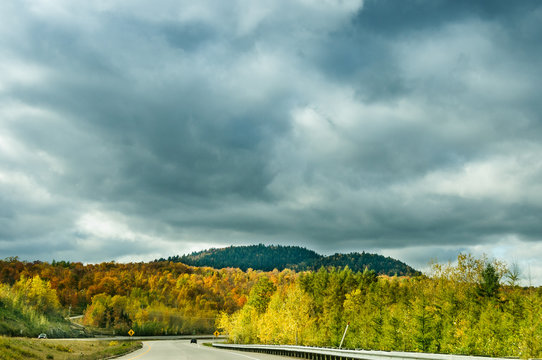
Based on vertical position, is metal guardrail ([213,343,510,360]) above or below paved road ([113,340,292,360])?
above

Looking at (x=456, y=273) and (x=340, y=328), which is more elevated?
(x=456, y=273)

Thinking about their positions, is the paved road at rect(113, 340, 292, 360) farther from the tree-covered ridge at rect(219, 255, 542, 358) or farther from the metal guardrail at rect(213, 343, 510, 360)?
the tree-covered ridge at rect(219, 255, 542, 358)

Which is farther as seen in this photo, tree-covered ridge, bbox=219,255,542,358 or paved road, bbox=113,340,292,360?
paved road, bbox=113,340,292,360

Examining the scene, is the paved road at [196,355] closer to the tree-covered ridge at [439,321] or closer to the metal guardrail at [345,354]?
the metal guardrail at [345,354]

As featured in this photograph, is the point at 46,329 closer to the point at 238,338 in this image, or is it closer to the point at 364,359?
the point at 238,338

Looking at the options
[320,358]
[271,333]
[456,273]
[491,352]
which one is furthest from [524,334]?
[271,333]

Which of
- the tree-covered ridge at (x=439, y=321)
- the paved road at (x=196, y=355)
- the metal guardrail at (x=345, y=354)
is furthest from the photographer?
the paved road at (x=196, y=355)

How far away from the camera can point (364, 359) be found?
23.1 m

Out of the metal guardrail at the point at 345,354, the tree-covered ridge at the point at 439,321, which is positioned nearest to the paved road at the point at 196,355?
the metal guardrail at the point at 345,354

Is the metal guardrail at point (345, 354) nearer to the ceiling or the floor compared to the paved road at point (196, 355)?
nearer to the ceiling

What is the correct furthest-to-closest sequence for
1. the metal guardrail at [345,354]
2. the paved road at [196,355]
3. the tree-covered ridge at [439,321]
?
the paved road at [196,355], the tree-covered ridge at [439,321], the metal guardrail at [345,354]

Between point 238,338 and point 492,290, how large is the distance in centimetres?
4470

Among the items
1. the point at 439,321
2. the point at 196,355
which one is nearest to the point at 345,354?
the point at 439,321

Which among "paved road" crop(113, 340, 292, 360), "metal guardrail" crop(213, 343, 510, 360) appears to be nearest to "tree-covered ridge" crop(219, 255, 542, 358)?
"metal guardrail" crop(213, 343, 510, 360)
